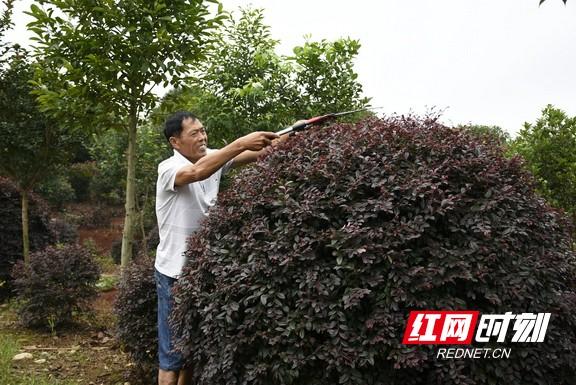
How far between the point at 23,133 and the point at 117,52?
3312 millimetres

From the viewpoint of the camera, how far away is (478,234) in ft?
9.07

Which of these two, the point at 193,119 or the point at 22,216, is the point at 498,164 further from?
the point at 22,216

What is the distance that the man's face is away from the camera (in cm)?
372

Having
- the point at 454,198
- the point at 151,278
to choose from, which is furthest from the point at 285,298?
the point at 151,278

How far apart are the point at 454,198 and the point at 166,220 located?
6.01 ft

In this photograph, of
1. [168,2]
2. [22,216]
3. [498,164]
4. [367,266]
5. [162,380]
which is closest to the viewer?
[367,266]

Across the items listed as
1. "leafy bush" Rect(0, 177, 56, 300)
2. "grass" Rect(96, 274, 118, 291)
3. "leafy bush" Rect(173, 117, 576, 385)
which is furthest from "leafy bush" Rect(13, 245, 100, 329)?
"leafy bush" Rect(173, 117, 576, 385)

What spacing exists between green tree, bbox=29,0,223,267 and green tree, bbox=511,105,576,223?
571 centimetres

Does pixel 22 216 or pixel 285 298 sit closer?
pixel 285 298

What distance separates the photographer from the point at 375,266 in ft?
8.86

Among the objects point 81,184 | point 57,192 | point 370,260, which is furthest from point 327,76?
point 81,184

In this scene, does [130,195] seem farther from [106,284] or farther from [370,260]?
[370,260]

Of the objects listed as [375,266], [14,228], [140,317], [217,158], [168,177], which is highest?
[217,158]

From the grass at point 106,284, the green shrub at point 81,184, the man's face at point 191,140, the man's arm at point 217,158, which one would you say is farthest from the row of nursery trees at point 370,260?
the green shrub at point 81,184
